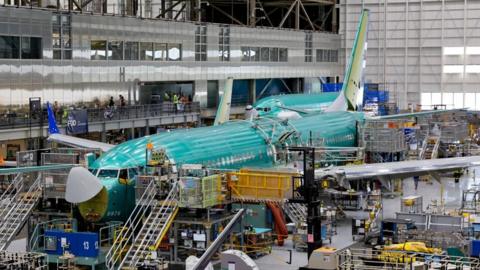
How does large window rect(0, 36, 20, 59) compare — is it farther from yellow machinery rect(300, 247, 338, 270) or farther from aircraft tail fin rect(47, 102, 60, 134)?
yellow machinery rect(300, 247, 338, 270)

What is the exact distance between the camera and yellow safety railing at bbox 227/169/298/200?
31.2m

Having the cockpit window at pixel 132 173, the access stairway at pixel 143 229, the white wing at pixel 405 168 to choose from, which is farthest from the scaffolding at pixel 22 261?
the white wing at pixel 405 168

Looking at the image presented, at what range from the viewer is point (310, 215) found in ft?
97.2

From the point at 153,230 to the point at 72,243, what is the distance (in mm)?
2836

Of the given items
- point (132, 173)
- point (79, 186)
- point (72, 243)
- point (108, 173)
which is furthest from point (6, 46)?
point (72, 243)

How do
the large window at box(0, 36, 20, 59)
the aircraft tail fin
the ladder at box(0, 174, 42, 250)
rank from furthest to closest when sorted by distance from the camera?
the large window at box(0, 36, 20, 59), the aircraft tail fin, the ladder at box(0, 174, 42, 250)

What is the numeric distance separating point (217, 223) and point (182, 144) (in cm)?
455

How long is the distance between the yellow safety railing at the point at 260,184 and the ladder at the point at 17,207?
731cm

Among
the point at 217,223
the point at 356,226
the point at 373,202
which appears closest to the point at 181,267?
the point at 217,223

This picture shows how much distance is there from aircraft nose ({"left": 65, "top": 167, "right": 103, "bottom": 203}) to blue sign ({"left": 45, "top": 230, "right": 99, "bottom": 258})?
126 cm

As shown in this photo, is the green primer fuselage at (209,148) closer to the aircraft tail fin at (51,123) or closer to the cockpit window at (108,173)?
the cockpit window at (108,173)

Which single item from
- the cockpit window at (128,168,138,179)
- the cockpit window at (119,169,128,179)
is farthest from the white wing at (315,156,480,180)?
the cockpit window at (119,169,128,179)

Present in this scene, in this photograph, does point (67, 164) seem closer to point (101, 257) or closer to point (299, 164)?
point (101, 257)

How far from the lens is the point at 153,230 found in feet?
98.1
